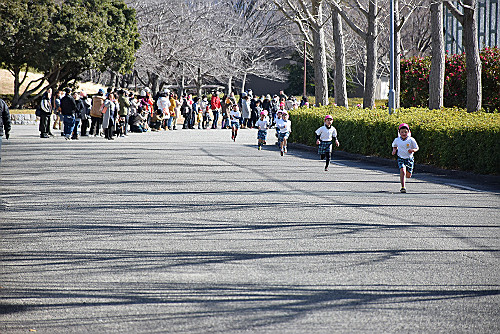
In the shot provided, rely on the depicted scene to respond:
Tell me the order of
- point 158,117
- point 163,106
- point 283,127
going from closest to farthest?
point 283,127 → point 163,106 → point 158,117

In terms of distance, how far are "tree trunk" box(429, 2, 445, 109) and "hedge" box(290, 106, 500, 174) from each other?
90.6 inches

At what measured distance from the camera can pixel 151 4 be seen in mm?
49156

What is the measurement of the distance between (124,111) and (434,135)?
48.2 feet

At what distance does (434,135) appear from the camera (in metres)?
18.1

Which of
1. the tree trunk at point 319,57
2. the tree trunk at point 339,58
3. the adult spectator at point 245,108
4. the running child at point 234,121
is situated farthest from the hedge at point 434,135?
the adult spectator at point 245,108

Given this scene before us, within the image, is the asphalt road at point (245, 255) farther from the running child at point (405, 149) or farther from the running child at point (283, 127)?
the running child at point (283, 127)

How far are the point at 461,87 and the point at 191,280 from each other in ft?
95.9

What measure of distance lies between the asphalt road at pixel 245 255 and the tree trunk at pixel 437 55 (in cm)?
1059

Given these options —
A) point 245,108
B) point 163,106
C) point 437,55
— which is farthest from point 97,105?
point 245,108

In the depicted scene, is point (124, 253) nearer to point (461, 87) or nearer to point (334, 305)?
point (334, 305)

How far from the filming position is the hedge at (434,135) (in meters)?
15.9

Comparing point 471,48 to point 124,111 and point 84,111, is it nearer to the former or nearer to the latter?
point 124,111

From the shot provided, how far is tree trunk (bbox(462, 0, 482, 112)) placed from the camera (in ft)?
74.1

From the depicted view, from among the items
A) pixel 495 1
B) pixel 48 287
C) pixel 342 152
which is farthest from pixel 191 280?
pixel 495 1
